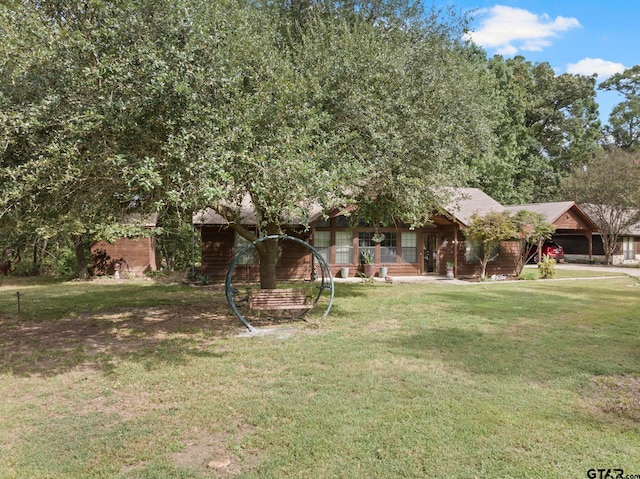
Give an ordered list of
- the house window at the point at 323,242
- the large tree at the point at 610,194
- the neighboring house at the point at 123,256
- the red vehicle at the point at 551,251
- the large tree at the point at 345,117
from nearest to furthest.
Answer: the large tree at the point at 345,117 < the house window at the point at 323,242 < the neighboring house at the point at 123,256 < the large tree at the point at 610,194 < the red vehicle at the point at 551,251

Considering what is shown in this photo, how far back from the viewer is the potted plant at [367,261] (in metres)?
20.2

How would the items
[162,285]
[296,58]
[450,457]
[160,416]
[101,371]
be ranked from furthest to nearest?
[162,285], [296,58], [101,371], [160,416], [450,457]

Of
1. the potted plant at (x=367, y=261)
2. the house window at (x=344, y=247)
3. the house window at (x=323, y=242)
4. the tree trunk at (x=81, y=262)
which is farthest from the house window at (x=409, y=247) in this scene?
the tree trunk at (x=81, y=262)

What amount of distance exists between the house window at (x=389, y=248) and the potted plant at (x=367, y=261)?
1.85ft

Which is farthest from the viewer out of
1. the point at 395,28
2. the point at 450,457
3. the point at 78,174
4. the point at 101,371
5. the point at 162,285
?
the point at 162,285

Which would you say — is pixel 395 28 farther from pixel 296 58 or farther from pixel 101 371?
pixel 101 371

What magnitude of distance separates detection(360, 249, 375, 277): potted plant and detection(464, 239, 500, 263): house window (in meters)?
4.62

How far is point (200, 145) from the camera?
585 cm

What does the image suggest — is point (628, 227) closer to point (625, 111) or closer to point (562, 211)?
point (562, 211)

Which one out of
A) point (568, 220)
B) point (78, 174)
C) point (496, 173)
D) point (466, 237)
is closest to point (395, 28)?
point (78, 174)

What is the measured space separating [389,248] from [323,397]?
16103mm

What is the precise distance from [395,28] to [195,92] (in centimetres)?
717

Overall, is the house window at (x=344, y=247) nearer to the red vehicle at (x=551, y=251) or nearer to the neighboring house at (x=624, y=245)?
the red vehicle at (x=551, y=251)

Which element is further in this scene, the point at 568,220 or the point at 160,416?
the point at 568,220
